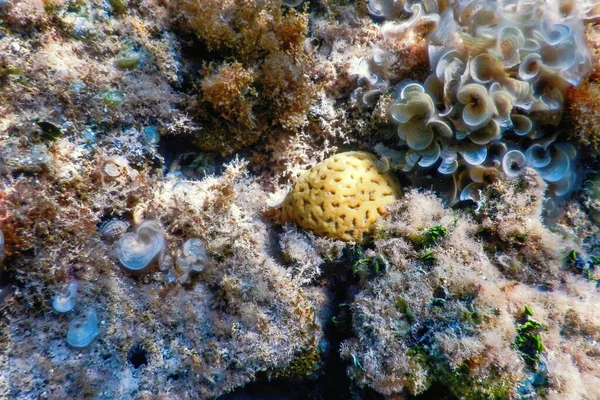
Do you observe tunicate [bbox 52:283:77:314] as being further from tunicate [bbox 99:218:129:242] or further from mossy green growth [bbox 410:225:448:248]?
mossy green growth [bbox 410:225:448:248]

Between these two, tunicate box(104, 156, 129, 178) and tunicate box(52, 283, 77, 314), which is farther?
tunicate box(104, 156, 129, 178)

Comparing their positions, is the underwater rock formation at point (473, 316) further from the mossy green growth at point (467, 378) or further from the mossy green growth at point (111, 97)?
the mossy green growth at point (111, 97)

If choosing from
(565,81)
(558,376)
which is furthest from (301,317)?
(565,81)

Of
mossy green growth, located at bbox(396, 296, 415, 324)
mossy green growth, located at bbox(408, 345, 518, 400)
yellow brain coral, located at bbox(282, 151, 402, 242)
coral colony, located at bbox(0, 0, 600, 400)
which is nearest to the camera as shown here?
mossy green growth, located at bbox(408, 345, 518, 400)

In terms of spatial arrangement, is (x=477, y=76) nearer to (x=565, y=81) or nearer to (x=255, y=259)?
(x=565, y=81)

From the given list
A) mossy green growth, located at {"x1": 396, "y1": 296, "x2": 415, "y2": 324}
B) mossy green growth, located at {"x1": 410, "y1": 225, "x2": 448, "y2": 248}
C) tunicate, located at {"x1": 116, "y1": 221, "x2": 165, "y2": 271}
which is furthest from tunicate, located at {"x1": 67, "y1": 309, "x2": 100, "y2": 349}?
mossy green growth, located at {"x1": 410, "y1": 225, "x2": 448, "y2": 248}

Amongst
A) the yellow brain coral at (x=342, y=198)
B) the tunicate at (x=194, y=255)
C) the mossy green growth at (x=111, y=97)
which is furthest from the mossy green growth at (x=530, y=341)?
the mossy green growth at (x=111, y=97)

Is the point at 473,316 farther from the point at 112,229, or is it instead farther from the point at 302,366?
the point at 112,229
